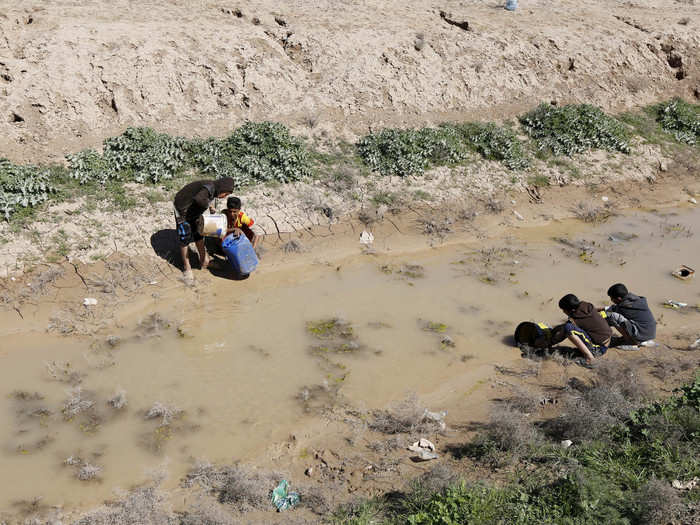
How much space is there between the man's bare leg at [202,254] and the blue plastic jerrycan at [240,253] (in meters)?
0.29

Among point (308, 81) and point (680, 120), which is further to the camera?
point (680, 120)

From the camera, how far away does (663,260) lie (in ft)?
30.2

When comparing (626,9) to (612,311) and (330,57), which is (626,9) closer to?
(330,57)

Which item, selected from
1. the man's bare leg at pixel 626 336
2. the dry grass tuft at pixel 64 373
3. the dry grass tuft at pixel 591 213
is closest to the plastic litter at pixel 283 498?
the dry grass tuft at pixel 64 373

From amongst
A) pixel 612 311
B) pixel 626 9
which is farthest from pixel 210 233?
pixel 626 9

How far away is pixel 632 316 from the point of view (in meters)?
6.62

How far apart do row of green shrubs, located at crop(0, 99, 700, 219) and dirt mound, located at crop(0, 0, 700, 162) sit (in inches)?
20.1

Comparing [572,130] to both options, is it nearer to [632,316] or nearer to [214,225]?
[632,316]

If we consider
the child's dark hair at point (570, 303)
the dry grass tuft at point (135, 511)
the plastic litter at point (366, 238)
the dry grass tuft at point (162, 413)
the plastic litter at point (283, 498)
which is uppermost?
the child's dark hair at point (570, 303)

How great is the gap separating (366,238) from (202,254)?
8.89 feet

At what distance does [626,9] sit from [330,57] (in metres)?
A: 9.67

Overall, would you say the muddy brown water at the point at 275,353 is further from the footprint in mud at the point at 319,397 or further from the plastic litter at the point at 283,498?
A: the plastic litter at the point at 283,498

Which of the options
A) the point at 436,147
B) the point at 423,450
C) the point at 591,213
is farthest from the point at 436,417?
the point at 591,213

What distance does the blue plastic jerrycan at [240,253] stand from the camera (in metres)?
7.34
